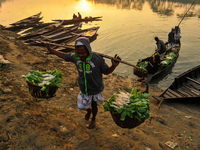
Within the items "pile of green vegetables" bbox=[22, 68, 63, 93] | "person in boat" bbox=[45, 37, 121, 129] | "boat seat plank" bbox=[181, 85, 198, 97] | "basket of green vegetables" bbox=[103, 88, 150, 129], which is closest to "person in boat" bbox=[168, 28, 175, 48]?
"boat seat plank" bbox=[181, 85, 198, 97]

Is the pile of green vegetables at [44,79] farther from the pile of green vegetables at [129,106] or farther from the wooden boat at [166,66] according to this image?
the wooden boat at [166,66]

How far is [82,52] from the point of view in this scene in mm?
3012

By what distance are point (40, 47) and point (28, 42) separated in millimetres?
1581

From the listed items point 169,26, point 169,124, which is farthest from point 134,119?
point 169,26

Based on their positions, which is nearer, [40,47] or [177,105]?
[177,105]

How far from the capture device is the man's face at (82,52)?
2969 mm

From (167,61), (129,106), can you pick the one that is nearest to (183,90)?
(167,61)

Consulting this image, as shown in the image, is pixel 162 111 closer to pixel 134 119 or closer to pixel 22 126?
pixel 134 119

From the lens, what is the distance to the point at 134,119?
2.97 meters

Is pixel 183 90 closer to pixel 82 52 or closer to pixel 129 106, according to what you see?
pixel 129 106

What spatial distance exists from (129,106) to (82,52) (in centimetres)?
143

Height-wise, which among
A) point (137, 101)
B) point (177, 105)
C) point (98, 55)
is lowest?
point (177, 105)

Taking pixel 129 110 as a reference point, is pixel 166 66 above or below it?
below

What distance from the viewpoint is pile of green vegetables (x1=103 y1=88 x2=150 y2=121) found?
293 centimetres
